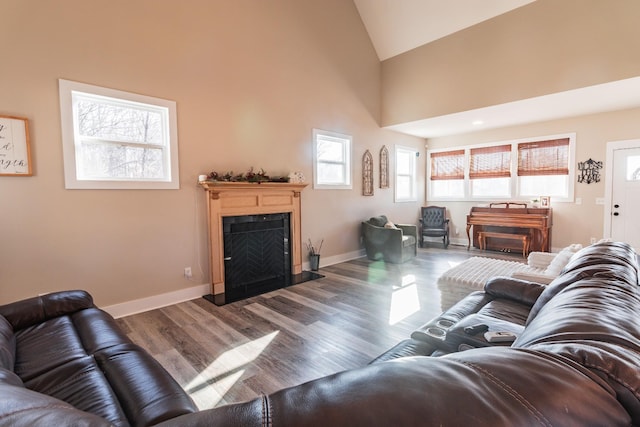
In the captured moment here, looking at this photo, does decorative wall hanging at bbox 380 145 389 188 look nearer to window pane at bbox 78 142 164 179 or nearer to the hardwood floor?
the hardwood floor

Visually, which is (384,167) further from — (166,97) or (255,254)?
(166,97)

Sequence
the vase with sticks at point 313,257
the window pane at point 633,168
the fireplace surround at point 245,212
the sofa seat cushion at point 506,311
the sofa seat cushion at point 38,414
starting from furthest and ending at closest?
the window pane at point 633,168 → the vase with sticks at point 313,257 → the fireplace surround at point 245,212 → the sofa seat cushion at point 506,311 → the sofa seat cushion at point 38,414

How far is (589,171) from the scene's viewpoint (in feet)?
18.7

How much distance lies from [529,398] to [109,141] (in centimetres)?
398

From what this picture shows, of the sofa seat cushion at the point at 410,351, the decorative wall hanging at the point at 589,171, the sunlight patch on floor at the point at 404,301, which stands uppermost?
the decorative wall hanging at the point at 589,171

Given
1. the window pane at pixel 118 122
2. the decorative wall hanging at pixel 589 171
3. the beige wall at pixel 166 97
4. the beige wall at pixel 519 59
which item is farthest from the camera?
the decorative wall hanging at pixel 589 171

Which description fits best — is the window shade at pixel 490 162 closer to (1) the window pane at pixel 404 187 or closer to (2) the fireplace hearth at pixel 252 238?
(1) the window pane at pixel 404 187

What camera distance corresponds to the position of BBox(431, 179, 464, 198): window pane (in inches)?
296

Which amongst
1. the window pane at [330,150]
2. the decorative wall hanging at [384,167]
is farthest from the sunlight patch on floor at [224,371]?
the decorative wall hanging at [384,167]

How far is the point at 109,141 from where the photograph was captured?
3287 millimetres

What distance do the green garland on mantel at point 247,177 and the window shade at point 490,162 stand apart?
4935 mm

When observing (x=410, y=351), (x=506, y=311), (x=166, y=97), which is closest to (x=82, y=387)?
(x=410, y=351)

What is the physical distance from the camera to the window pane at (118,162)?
319 cm

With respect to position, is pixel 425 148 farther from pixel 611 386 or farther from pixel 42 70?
pixel 611 386
